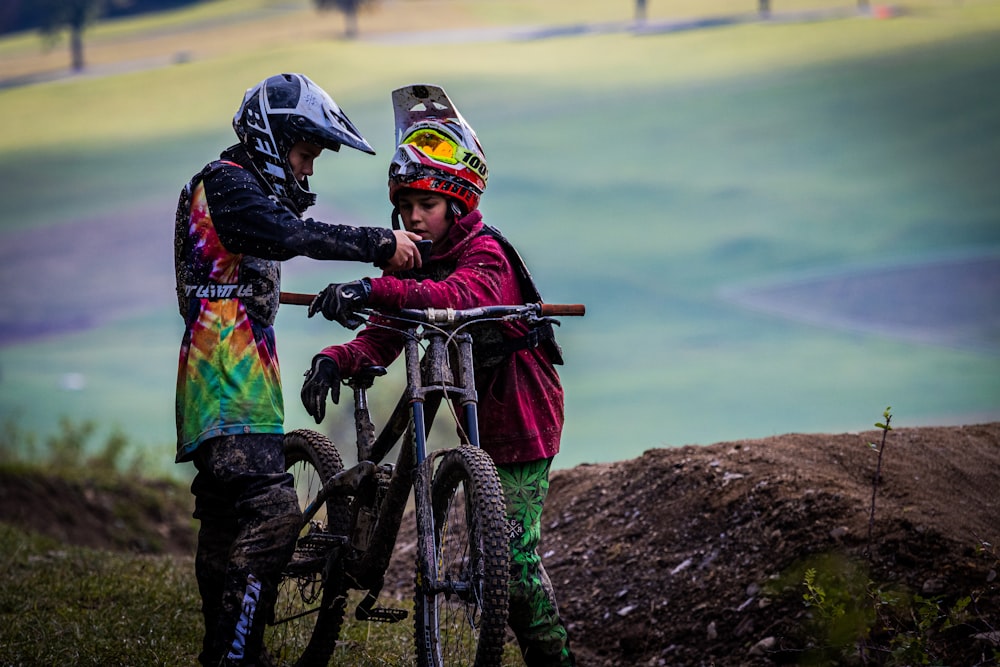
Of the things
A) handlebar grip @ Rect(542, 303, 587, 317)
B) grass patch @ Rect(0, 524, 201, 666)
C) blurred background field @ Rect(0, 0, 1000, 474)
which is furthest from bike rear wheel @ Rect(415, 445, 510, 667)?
blurred background field @ Rect(0, 0, 1000, 474)

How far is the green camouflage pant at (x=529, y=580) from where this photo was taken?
443cm

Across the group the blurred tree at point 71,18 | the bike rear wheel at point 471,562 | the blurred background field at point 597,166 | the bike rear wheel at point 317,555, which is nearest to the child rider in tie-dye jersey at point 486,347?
the bike rear wheel at point 471,562

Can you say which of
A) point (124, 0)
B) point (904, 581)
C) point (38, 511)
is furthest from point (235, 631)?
point (124, 0)

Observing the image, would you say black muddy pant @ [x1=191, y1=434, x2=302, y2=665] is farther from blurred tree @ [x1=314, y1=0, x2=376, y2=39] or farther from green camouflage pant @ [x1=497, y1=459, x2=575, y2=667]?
blurred tree @ [x1=314, y1=0, x2=376, y2=39]

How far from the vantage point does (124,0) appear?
76.1 feet

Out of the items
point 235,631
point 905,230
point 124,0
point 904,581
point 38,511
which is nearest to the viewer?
point 235,631

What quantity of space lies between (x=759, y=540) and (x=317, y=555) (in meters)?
2.28

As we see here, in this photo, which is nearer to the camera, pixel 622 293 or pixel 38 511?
pixel 38 511

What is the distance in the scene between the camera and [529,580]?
443 centimetres

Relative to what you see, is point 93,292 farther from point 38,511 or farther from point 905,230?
point 905,230

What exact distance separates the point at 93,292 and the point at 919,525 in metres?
15.5

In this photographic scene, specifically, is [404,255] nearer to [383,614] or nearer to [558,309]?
[558,309]

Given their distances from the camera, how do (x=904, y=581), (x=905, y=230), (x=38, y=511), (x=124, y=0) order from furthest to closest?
(x=124, y=0) < (x=905, y=230) < (x=38, y=511) < (x=904, y=581)

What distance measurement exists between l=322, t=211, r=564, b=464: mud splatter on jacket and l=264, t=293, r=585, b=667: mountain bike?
0.11 meters
